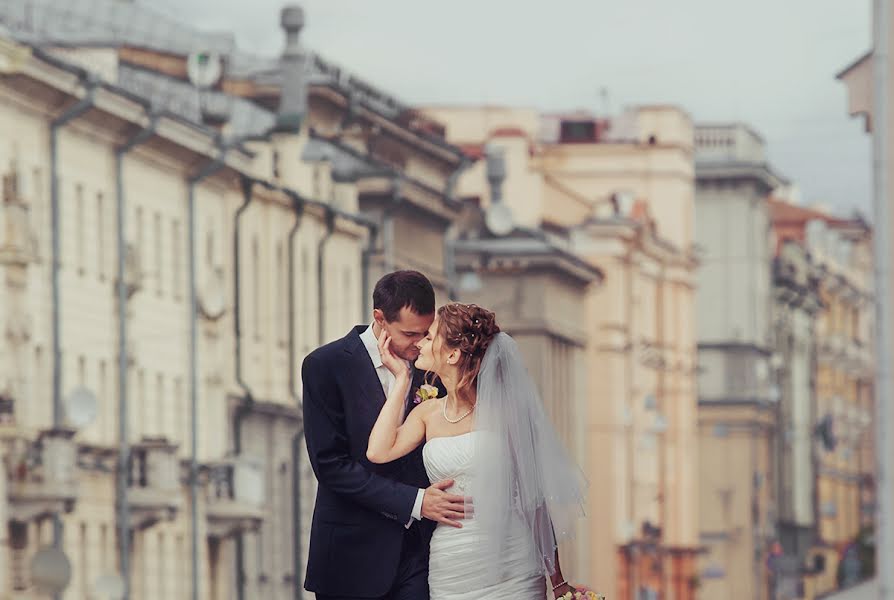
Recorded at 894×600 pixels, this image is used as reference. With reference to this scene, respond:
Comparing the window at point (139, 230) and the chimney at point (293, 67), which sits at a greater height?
the chimney at point (293, 67)

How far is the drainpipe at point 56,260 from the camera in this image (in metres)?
46.6

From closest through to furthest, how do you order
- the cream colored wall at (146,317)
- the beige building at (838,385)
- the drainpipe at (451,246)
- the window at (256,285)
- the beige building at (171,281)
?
1. the beige building at (171,281)
2. the cream colored wall at (146,317)
3. the window at (256,285)
4. the drainpipe at (451,246)
5. the beige building at (838,385)

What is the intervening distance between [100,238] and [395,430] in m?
40.1

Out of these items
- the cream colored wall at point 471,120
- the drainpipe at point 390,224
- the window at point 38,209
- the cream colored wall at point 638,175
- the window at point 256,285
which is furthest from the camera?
the cream colored wall at point 638,175

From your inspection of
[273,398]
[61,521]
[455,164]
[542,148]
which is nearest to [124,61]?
[273,398]

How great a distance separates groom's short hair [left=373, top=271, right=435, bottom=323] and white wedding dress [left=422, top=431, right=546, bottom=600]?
43 centimetres

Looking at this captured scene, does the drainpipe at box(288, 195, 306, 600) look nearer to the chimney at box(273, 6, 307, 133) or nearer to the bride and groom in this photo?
the chimney at box(273, 6, 307, 133)

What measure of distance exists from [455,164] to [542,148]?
25.3 metres

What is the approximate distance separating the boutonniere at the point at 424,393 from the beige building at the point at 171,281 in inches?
1326

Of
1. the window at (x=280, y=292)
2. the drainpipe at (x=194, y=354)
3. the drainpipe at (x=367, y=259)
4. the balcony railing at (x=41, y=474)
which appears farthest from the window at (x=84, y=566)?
the drainpipe at (x=367, y=259)

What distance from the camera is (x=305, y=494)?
211 ft

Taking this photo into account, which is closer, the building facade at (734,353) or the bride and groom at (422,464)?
the bride and groom at (422,464)

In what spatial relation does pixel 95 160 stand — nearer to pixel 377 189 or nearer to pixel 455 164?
pixel 377 189

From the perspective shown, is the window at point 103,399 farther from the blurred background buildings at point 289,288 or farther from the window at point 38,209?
the window at point 38,209
